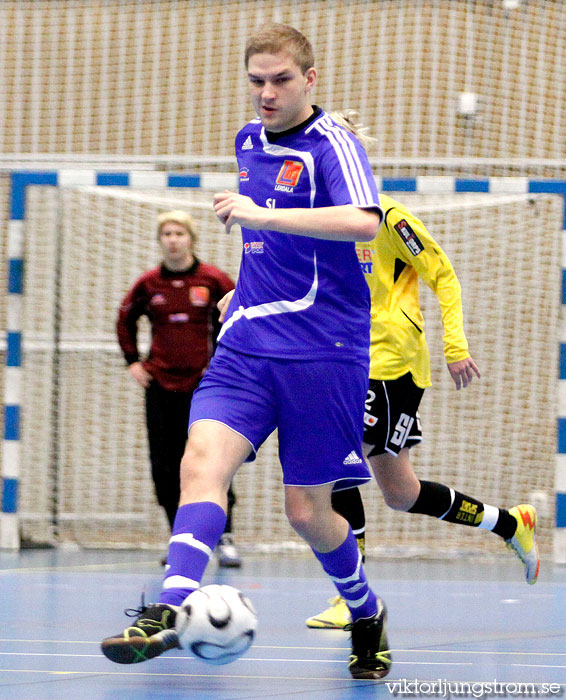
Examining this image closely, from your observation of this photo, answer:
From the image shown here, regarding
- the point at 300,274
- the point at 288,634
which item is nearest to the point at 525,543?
the point at 288,634

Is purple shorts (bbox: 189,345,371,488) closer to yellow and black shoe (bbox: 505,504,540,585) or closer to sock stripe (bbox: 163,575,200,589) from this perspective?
sock stripe (bbox: 163,575,200,589)

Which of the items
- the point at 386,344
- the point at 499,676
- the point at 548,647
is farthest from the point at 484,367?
the point at 499,676

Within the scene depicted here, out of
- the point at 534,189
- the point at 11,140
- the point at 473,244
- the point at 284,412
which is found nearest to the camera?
the point at 284,412

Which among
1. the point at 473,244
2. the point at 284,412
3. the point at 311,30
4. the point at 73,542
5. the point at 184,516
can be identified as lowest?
the point at 73,542

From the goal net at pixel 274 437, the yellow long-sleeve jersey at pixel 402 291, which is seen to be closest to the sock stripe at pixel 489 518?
the yellow long-sleeve jersey at pixel 402 291

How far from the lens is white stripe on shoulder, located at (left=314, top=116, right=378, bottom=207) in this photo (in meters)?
3.29

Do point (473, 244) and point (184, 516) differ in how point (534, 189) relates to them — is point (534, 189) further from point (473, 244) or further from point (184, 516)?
point (184, 516)

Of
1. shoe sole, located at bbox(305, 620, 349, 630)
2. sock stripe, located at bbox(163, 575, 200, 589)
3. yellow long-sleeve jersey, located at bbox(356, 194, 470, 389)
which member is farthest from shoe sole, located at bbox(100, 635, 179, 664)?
yellow long-sleeve jersey, located at bbox(356, 194, 470, 389)

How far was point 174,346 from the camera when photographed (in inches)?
280

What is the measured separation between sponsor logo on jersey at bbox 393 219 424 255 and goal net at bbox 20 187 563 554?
3549 millimetres

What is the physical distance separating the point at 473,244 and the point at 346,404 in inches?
222

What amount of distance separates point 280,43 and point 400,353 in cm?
199

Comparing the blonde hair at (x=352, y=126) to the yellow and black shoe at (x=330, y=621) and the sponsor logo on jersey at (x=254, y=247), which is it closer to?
the sponsor logo on jersey at (x=254, y=247)

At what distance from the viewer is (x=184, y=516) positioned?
322 cm
